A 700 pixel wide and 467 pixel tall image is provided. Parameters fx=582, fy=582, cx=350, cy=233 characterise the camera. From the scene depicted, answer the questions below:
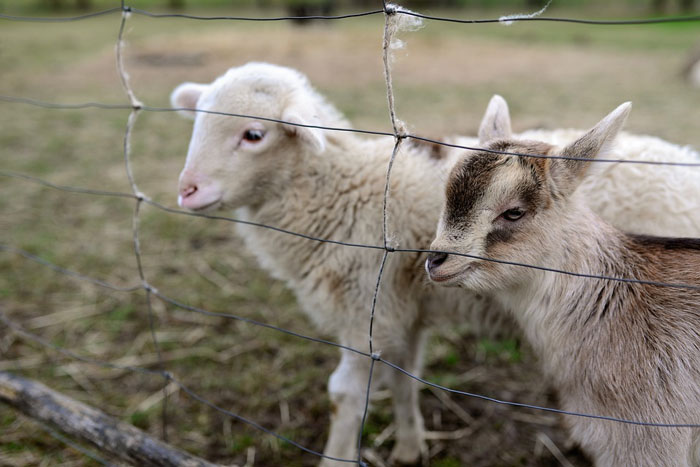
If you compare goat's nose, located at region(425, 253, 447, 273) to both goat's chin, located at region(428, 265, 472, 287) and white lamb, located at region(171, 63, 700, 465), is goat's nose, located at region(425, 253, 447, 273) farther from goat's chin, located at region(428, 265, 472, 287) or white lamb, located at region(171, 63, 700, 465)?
white lamb, located at region(171, 63, 700, 465)

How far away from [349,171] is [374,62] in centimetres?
1098

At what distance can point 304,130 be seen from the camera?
2785 mm

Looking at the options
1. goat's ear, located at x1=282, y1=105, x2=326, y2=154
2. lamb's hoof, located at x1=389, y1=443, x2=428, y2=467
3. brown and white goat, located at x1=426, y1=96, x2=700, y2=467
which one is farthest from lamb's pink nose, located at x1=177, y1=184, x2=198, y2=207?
lamb's hoof, located at x1=389, y1=443, x2=428, y2=467

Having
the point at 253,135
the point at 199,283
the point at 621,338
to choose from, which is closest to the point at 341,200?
the point at 253,135

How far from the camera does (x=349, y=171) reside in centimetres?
310

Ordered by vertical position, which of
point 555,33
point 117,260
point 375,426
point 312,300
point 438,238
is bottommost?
point 375,426

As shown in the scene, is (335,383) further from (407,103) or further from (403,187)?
(407,103)

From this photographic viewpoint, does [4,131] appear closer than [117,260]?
No

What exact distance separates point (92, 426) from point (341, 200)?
5.33 feet

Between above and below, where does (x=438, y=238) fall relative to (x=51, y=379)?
above

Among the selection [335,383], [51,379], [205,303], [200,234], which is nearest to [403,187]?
[335,383]

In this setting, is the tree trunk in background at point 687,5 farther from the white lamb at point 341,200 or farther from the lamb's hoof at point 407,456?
the lamb's hoof at point 407,456

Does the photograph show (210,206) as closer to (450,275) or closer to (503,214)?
(450,275)

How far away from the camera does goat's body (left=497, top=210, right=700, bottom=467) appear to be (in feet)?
6.78
